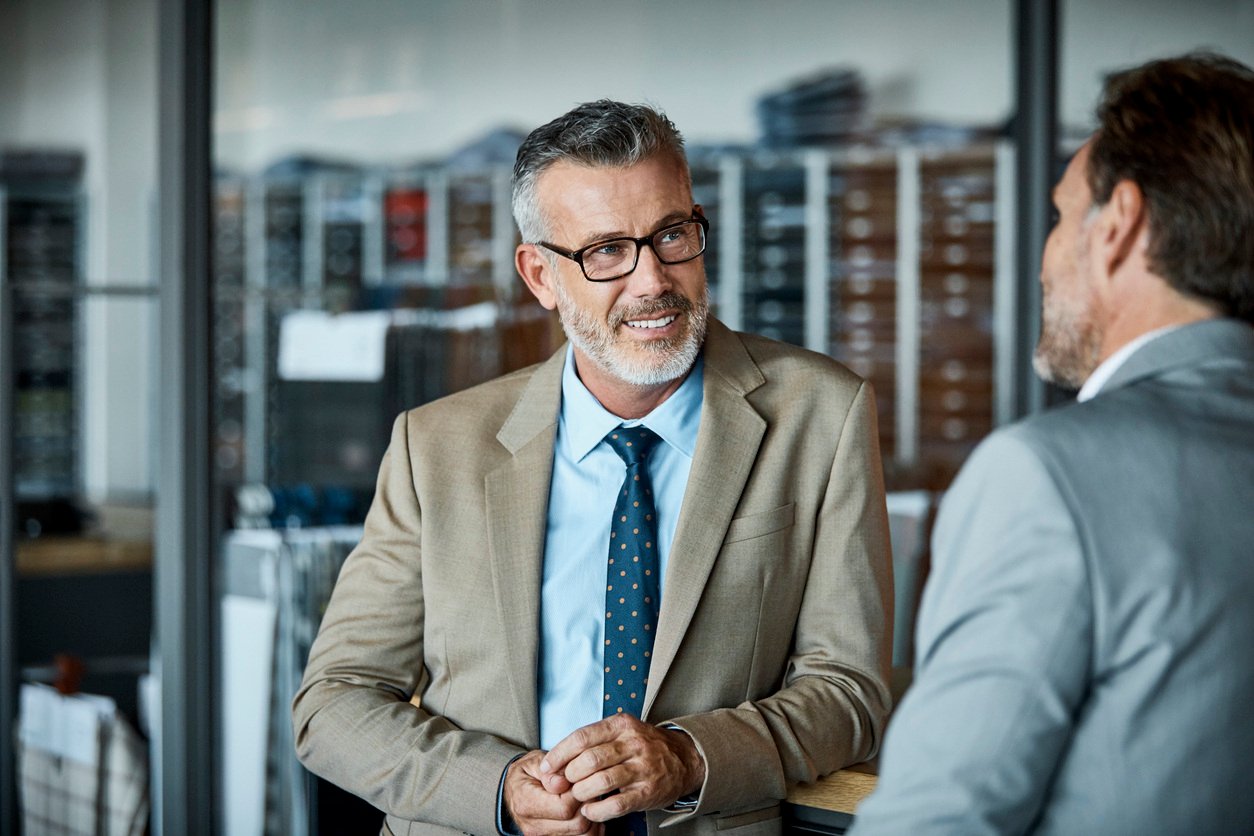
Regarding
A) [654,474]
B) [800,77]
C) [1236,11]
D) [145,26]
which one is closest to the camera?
[654,474]

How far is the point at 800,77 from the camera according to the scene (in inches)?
250

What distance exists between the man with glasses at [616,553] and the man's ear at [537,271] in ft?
0.07

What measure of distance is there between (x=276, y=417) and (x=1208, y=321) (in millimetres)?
2912

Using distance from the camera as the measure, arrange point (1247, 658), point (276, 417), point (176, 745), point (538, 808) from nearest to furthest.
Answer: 1. point (1247, 658)
2. point (538, 808)
3. point (176, 745)
4. point (276, 417)

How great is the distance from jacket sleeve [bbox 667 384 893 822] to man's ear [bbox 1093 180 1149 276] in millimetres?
636

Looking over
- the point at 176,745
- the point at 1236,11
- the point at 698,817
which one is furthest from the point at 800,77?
the point at 698,817

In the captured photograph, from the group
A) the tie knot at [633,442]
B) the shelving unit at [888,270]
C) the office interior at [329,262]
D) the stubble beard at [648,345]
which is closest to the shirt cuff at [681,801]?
the tie knot at [633,442]

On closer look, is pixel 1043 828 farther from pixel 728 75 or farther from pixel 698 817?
pixel 728 75

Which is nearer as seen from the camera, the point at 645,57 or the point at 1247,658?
the point at 1247,658

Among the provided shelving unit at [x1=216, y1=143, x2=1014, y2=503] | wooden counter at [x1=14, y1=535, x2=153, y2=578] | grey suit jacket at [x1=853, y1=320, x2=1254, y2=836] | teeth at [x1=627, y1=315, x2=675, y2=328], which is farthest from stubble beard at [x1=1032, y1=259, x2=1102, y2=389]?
shelving unit at [x1=216, y1=143, x2=1014, y2=503]

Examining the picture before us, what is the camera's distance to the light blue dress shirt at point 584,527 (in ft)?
5.53

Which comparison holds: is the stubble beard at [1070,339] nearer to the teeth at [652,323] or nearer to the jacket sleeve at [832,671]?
the jacket sleeve at [832,671]

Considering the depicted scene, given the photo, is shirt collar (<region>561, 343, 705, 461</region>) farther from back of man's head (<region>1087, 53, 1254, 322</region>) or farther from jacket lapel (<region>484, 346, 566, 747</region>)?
back of man's head (<region>1087, 53, 1254, 322</region>)

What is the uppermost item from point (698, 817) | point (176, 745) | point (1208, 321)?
point (1208, 321)
